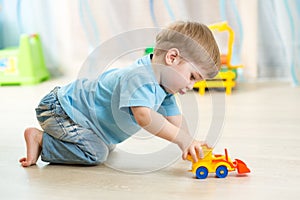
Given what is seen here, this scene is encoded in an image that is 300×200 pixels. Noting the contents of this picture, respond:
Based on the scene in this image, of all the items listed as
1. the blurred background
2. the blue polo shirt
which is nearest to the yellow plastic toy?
the blurred background

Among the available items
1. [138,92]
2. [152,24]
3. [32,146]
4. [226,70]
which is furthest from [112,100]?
[152,24]

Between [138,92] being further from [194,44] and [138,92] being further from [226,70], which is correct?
[226,70]

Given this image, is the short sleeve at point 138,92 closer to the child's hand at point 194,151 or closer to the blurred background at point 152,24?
the child's hand at point 194,151

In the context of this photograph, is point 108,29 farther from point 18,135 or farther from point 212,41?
point 212,41

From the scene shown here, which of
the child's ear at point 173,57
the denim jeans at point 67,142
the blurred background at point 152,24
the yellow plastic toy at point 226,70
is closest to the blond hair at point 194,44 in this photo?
the child's ear at point 173,57

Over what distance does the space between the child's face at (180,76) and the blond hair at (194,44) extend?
0.04ft

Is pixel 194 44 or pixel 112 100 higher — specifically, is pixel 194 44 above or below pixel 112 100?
above

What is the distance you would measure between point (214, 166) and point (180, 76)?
0.61 feet

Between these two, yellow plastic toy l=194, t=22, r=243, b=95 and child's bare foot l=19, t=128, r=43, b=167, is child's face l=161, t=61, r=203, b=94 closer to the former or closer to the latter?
child's bare foot l=19, t=128, r=43, b=167

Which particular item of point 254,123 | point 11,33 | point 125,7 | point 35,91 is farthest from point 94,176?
point 11,33

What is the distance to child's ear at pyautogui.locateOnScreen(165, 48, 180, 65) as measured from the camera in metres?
0.87

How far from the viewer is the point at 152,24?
1.96m

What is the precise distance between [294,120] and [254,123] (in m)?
0.12

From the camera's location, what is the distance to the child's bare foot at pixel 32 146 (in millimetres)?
988
